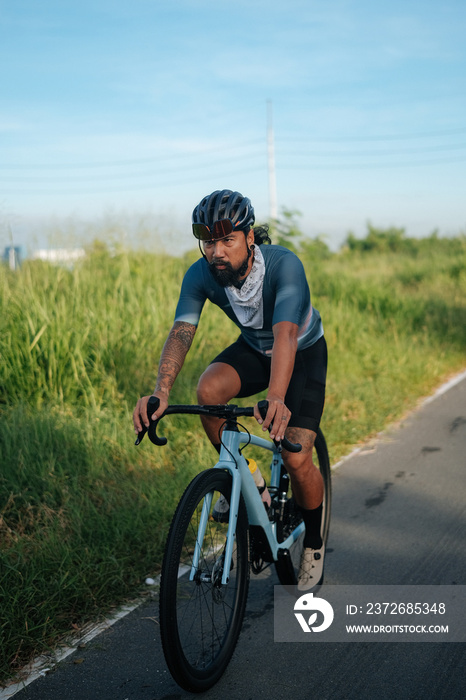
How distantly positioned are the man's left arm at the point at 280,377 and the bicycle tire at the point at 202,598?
0.38 m

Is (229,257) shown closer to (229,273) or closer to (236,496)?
(229,273)

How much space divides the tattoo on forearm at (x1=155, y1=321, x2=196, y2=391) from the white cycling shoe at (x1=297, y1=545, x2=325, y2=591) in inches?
53.5

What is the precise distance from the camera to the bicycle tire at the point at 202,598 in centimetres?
283

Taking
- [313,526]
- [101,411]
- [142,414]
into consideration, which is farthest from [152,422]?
[101,411]

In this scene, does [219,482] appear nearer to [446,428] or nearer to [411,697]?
[411,697]

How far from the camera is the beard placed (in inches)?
136

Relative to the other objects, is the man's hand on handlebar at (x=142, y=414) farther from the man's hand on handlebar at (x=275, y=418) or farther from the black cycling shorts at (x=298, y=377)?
the black cycling shorts at (x=298, y=377)

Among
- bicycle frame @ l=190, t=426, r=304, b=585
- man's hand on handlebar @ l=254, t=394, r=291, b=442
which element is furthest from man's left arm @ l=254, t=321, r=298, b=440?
bicycle frame @ l=190, t=426, r=304, b=585

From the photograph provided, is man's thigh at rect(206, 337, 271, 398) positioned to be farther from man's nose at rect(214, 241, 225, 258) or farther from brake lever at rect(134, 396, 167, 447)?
brake lever at rect(134, 396, 167, 447)

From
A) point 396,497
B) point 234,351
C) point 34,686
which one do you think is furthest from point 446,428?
point 34,686

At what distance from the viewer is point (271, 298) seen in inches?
144

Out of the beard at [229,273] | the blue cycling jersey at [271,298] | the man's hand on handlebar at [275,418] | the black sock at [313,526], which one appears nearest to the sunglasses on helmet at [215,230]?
the beard at [229,273]

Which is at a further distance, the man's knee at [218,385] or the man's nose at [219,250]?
the man's knee at [218,385]

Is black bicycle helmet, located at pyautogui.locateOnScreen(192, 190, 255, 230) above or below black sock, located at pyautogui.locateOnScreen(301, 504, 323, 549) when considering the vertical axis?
above
